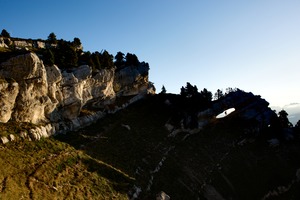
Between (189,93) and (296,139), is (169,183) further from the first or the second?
(296,139)

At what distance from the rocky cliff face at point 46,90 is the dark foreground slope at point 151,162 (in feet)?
23.0

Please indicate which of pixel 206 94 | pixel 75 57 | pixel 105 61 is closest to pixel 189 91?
pixel 206 94

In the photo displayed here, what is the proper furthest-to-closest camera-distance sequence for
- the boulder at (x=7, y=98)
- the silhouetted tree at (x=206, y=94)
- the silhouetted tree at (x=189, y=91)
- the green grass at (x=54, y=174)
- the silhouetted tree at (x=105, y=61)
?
the silhouetted tree at (x=206, y=94)
the silhouetted tree at (x=189, y=91)
the silhouetted tree at (x=105, y=61)
the boulder at (x=7, y=98)
the green grass at (x=54, y=174)

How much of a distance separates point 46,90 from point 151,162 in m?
31.7

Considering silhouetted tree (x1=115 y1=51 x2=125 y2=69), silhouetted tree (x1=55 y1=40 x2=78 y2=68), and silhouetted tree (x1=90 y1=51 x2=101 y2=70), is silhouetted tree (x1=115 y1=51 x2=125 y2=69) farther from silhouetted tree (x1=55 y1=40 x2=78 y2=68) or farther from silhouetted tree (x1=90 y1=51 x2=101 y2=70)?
silhouetted tree (x1=55 y1=40 x2=78 y2=68)

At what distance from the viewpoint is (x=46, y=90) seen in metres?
75.2

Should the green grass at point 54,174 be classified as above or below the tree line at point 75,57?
below

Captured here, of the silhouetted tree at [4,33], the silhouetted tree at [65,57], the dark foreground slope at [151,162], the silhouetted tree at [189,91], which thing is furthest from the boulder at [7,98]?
the silhouetted tree at [189,91]

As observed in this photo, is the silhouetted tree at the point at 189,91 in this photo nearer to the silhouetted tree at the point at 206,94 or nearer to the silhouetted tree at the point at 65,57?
the silhouetted tree at the point at 206,94

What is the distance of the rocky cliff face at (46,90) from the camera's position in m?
64.5

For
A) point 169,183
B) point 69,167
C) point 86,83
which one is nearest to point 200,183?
point 169,183

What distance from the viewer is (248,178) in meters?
94.9

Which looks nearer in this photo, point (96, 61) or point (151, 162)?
point (151, 162)

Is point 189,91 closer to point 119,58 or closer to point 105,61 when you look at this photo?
point 119,58
